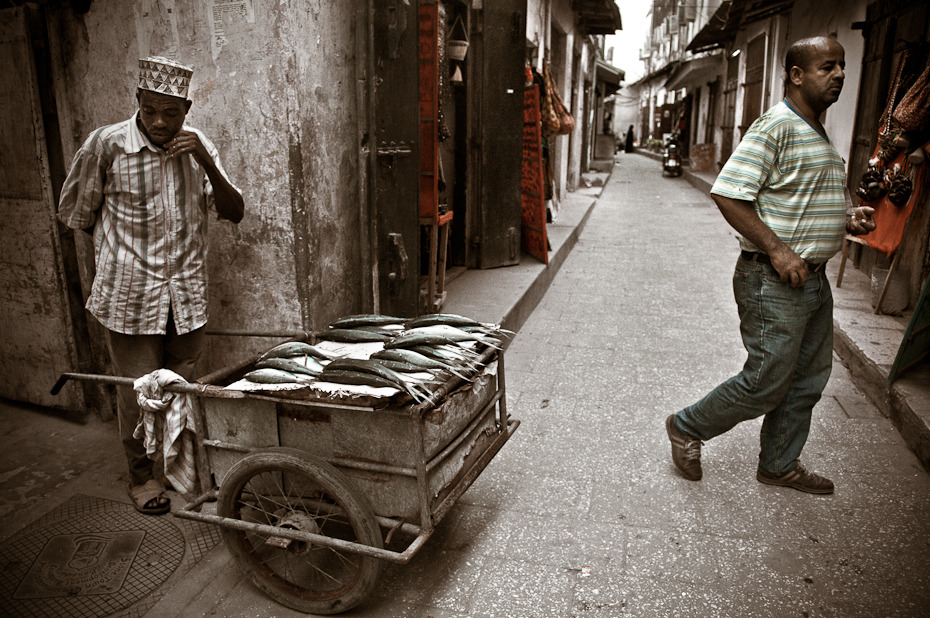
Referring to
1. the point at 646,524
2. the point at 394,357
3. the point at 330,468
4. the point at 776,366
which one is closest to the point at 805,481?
the point at 776,366

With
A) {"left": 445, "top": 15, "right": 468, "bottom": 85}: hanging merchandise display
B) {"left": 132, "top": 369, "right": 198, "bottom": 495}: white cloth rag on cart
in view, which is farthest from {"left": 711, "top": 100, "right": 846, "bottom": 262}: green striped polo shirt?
{"left": 445, "top": 15, "right": 468, "bottom": 85}: hanging merchandise display

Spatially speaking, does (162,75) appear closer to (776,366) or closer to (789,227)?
(789,227)

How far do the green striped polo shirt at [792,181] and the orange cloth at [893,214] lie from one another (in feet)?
10.4

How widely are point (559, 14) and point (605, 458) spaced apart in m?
10.2

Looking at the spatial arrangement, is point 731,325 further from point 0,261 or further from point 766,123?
point 0,261

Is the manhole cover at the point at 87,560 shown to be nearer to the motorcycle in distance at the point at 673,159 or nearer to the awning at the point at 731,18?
the awning at the point at 731,18

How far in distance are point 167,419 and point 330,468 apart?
65 centimetres

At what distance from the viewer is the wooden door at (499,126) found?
22.5 ft

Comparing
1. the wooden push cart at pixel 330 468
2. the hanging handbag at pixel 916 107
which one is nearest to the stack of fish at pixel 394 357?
the wooden push cart at pixel 330 468

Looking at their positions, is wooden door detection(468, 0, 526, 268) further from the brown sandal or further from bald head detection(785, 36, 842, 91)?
the brown sandal

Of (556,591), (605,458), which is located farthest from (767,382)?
(556,591)

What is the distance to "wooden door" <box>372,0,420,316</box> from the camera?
412 cm

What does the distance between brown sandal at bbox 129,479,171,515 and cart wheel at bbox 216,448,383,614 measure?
71 centimetres

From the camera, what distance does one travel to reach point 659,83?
40312 mm
